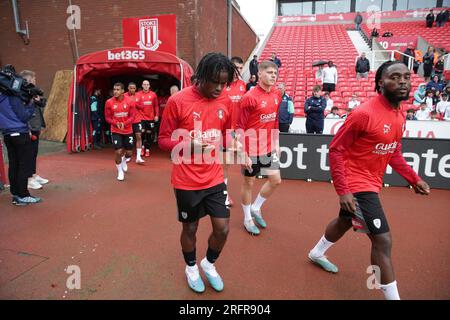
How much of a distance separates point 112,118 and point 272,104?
3.83 metres

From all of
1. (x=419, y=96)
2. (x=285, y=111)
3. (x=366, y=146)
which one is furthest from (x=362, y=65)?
(x=366, y=146)

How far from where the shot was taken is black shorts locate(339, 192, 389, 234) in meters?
2.44

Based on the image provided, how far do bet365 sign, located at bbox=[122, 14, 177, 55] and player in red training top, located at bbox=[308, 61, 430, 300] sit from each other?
8.70 meters

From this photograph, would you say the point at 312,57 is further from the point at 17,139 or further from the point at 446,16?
the point at 17,139

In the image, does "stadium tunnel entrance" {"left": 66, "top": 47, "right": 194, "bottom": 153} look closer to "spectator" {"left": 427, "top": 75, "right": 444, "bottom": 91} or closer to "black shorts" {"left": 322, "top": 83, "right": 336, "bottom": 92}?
"black shorts" {"left": 322, "top": 83, "right": 336, "bottom": 92}

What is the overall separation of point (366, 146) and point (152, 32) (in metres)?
9.47

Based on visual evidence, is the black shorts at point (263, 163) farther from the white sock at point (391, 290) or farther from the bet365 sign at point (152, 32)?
the bet365 sign at point (152, 32)

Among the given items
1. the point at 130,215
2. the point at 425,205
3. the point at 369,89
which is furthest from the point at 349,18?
the point at 130,215

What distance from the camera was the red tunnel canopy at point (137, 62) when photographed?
8164 mm

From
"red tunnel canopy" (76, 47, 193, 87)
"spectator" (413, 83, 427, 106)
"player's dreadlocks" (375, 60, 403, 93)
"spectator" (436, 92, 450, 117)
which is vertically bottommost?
"spectator" (436, 92, 450, 117)

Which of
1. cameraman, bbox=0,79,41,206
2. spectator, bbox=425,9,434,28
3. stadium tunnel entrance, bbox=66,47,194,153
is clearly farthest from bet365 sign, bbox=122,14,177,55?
spectator, bbox=425,9,434,28

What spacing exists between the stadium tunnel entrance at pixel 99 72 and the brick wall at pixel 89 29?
59.5 inches

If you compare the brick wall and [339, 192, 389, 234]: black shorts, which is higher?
the brick wall

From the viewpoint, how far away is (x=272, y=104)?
13.1 ft
